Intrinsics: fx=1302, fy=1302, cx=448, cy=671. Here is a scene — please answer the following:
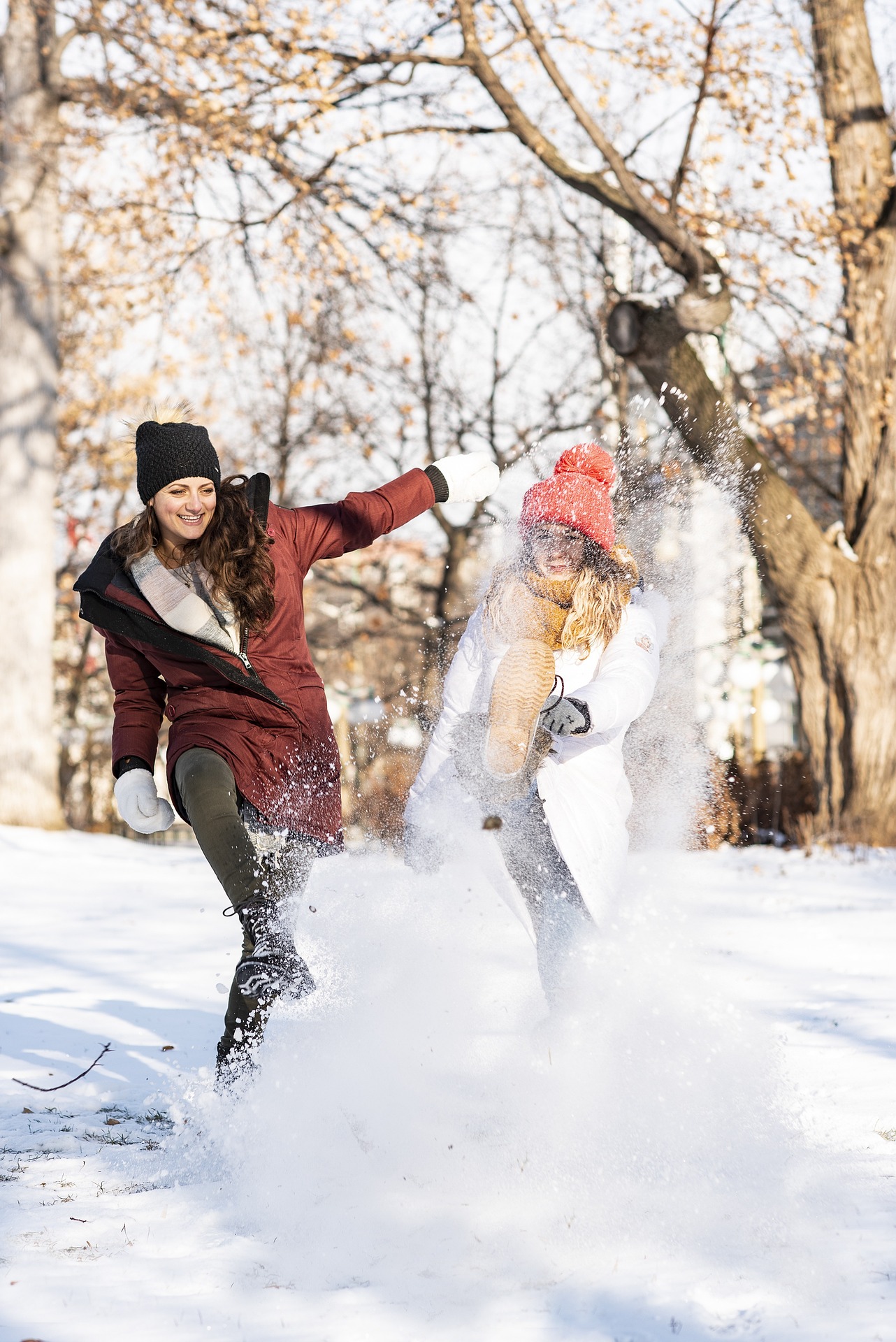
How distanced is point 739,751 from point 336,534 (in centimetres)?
1329

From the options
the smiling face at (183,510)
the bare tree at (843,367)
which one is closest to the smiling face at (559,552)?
the smiling face at (183,510)

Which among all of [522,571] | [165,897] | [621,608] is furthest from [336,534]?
[165,897]

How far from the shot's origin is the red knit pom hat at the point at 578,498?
3.24m

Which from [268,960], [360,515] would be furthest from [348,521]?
[268,960]

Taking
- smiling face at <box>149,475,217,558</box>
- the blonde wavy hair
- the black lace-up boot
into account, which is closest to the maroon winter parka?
smiling face at <box>149,475,217,558</box>

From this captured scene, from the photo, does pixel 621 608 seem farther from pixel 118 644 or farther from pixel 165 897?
pixel 165 897

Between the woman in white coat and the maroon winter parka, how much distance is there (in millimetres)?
311

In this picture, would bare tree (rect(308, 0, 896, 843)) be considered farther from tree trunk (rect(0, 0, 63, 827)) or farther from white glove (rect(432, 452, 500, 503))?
white glove (rect(432, 452, 500, 503))

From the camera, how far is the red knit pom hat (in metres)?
3.24

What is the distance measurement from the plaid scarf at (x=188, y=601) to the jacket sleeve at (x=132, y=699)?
0.85 ft

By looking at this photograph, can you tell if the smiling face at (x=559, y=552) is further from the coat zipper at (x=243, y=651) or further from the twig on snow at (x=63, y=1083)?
the twig on snow at (x=63, y=1083)

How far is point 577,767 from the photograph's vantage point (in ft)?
10.8

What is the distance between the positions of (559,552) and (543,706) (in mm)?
424

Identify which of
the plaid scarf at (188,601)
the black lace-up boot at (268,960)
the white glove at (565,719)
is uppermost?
the plaid scarf at (188,601)
